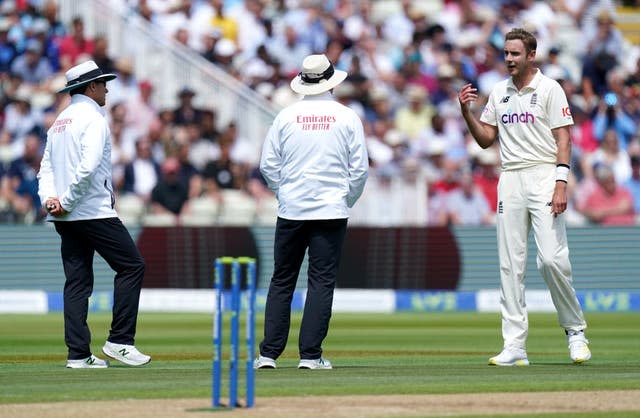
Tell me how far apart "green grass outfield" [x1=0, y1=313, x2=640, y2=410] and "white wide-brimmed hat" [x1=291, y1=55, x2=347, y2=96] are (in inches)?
72.4

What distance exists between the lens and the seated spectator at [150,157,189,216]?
67.3 ft

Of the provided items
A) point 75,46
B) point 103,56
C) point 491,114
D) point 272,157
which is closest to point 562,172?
point 491,114

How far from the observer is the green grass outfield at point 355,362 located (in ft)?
Answer: 27.8

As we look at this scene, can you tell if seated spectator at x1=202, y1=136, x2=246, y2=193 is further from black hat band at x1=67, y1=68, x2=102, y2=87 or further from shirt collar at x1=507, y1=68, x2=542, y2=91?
shirt collar at x1=507, y1=68, x2=542, y2=91

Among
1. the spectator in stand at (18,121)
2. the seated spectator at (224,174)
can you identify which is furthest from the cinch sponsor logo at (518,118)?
the spectator in stand at (18,121)

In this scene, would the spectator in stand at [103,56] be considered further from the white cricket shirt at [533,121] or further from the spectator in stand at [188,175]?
the white cricket shirt at [533,121]

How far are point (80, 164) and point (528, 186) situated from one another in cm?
300

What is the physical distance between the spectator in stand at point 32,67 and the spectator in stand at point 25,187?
6.56ft

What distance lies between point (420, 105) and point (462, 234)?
286cm

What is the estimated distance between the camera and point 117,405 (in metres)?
7.57

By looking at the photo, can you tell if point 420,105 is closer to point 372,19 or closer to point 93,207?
point 372,19

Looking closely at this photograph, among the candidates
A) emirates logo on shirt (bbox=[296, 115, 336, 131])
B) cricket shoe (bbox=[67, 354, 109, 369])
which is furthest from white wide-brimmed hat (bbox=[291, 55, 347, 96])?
cricket shoe (bbox=[67, 354, 109, 369])

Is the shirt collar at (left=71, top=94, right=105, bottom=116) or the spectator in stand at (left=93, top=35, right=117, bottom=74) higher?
the spectator in stand at (left=93, top=35, right=117, bottom=74)

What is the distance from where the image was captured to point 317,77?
9.86 metres
